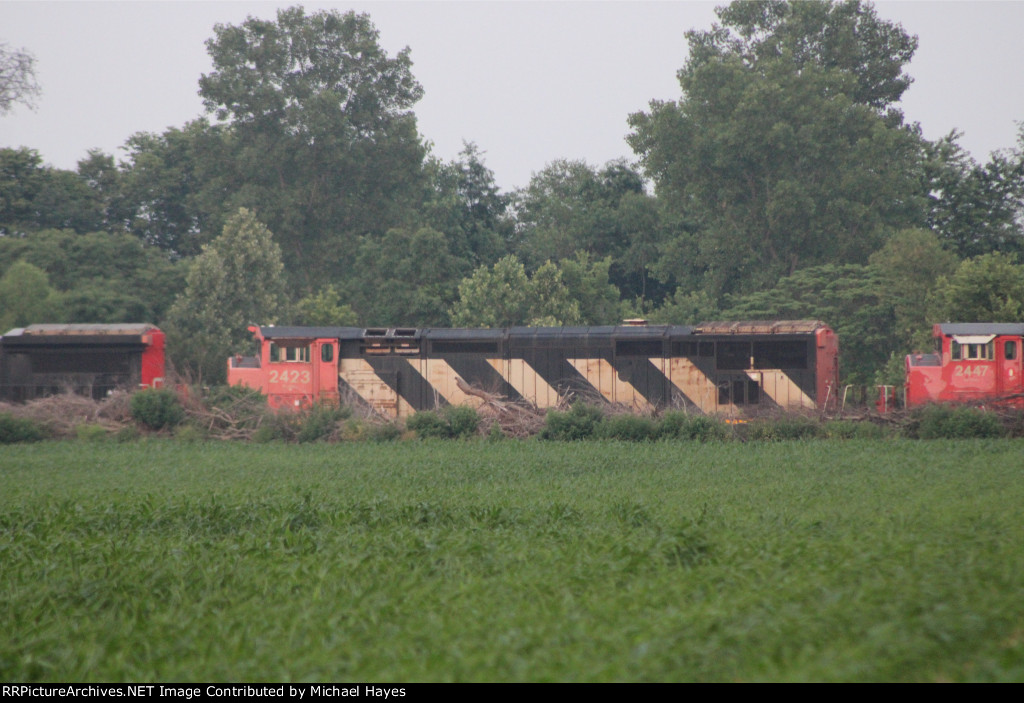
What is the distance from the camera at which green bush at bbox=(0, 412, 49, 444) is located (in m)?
23.0

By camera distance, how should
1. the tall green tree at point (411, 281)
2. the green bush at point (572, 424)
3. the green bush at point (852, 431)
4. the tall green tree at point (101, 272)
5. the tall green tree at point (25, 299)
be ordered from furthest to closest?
the tall green tree at point (411, 281), the tall green tree at point (101, 272), the tall green tree at point (25, 299), the green bush at point (572, 424), the green bush at point (852, 431)

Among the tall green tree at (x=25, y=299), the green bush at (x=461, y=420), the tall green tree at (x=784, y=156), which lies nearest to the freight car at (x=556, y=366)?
the green bush at (x=461, y=420)

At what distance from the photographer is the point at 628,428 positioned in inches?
863

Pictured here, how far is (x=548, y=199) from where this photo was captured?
57.6 m

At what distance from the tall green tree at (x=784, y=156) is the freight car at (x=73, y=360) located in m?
29.0

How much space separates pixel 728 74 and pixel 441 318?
721 inches

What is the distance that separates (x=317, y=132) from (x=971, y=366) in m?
37.8

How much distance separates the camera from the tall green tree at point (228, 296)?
38094 millimetres

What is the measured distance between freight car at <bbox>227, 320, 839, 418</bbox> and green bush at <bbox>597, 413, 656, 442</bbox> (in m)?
1.82

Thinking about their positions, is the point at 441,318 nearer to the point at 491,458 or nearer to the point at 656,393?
the point at 656,393

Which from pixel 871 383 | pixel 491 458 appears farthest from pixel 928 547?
pixel 871 383

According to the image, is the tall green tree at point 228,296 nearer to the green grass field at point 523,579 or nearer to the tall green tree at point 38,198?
the tall green tree at point 38,198

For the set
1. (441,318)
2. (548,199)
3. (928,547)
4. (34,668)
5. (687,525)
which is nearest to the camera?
(34,668)

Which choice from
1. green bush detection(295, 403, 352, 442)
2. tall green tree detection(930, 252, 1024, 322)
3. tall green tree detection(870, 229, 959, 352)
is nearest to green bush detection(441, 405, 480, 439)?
green bush detection(295, 403, 352, 442)
